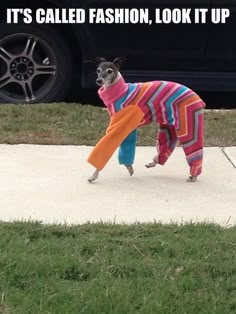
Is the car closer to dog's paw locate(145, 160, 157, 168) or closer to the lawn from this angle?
dog's paw locate(145, 160, 157, 168)

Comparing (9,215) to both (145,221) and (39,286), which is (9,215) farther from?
(39,286)

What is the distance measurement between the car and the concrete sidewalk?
1.25m

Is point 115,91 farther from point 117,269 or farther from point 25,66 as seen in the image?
point 25,66

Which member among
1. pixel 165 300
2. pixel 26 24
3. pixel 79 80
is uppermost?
pixel 26 24

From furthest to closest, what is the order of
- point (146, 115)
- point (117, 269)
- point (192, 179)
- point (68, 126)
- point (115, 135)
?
1. point (68, 126)
2. point (192, 179)
3. point (146, 115)
4. point (115, 135)
5. point (117, 269)

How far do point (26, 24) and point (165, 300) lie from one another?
4.29 m

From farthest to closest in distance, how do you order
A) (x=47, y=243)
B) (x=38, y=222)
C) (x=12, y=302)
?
1. (x=38, y=222)
2. (x=47, y=243)
3. (x=12, y=302)

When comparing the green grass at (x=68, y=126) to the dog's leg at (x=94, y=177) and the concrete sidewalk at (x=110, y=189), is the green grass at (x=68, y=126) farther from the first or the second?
the dog's leg at (x=94, y=177)

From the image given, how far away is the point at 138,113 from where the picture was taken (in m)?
4.98

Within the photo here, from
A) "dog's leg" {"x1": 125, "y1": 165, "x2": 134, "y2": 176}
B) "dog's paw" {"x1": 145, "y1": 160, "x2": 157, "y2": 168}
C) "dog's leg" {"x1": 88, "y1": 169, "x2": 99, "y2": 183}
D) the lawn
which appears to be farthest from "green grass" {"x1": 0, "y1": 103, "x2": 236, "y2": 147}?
the lawn

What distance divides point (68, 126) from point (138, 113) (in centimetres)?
163

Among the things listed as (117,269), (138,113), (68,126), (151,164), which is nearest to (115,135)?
(138,113)

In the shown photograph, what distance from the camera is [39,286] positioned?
3.41 m

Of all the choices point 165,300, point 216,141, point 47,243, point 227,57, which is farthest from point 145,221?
point 227,57
